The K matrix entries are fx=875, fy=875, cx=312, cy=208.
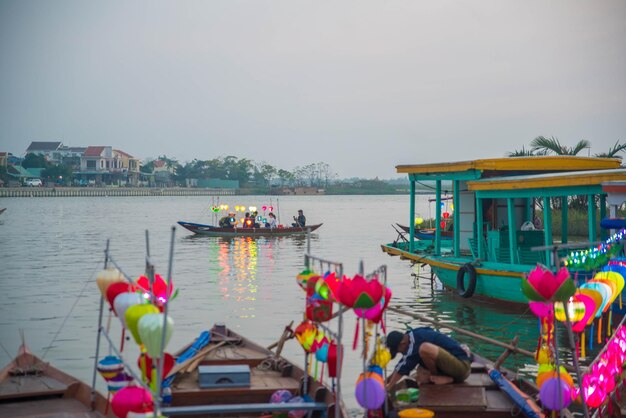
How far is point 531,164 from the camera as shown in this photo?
1984cm

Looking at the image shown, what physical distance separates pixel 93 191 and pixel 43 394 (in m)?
149

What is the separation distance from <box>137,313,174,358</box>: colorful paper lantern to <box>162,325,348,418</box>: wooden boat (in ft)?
3.62

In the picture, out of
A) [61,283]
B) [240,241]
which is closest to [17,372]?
[61,283]

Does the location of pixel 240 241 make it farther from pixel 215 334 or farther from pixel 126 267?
pixel 215 334

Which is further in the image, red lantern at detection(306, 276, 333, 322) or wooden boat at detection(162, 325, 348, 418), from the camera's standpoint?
red lantern at detection(306, 276, 333, 322)

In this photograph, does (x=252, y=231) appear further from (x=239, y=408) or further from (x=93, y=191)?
(x=93, y=191)

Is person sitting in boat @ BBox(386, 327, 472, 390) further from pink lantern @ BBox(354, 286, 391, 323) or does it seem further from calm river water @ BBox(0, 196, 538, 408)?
calm river water @ BBox(0, 196, 538, 408)

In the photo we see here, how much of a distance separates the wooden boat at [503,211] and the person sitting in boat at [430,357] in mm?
7059

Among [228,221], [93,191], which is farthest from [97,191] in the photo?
[228,221]

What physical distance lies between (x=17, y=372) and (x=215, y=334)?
3.06 metres

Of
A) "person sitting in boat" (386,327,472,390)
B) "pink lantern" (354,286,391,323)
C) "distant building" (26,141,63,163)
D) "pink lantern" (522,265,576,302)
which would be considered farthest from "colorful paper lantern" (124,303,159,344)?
"distant building" (26,141,63,163)

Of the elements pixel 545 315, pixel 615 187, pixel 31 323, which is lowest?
pixel 31 323

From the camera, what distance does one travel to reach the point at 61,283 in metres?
28.2

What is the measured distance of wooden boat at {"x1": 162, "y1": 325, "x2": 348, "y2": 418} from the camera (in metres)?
9.33
